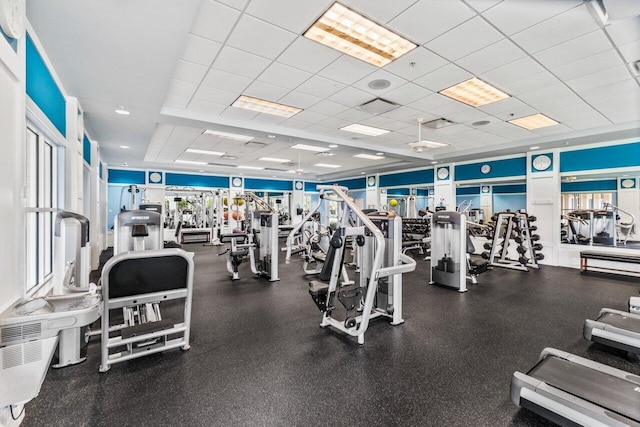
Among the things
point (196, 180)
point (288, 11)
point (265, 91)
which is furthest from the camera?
point (196, 180)

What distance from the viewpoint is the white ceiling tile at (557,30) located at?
2.43 meters

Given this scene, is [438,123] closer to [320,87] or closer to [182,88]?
[320,87]

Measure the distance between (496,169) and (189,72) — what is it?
7.50 m

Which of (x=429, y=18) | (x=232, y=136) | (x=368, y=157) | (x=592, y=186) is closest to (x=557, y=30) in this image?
(x=429, y=18)

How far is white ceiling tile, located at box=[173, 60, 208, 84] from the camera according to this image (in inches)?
129

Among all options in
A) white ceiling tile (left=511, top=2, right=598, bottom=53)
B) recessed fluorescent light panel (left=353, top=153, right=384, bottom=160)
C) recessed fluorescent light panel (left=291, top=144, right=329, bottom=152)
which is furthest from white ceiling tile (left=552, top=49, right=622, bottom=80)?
recessed fluorescent light panel (left=353, top=153, right=384, bottom=160)

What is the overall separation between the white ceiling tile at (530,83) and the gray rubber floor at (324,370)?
286 cm

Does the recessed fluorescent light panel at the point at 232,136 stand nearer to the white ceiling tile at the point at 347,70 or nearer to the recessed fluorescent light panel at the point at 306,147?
the recessed fluorescent light panel at the point at 306,147

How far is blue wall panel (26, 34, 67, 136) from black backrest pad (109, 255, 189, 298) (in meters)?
1.50

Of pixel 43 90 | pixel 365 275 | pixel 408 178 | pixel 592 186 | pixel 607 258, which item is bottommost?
pixel 607 258

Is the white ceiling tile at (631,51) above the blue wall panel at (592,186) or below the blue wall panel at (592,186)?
above

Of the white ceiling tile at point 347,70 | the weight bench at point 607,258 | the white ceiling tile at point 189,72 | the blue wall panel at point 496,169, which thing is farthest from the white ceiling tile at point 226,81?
the weight bench at point 607,258

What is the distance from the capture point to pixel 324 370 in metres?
2.28

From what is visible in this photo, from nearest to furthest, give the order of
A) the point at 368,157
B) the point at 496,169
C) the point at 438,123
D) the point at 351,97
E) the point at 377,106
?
the point at 351,97, the point at 377,106, the point at 438,123, the point at 496,169, the point at 368,157
